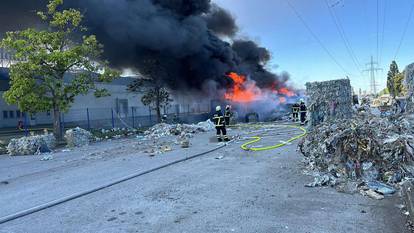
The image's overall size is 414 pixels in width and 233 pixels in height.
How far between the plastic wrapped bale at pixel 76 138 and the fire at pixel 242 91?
1340 centimetres

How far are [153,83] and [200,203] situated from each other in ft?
63.4

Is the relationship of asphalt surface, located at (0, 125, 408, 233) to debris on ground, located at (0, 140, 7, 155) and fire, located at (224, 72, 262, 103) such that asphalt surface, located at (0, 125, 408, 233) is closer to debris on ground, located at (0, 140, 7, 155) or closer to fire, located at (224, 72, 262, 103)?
debris on ground, located at (0, 140, 7, 155)

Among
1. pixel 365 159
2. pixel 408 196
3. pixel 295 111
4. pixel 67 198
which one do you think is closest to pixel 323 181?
pixel 365 159

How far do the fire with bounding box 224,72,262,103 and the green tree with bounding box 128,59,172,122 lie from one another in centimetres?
543

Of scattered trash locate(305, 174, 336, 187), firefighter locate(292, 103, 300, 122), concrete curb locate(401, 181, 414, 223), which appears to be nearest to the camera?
concrete curb locate(401, 181, 414, 223)

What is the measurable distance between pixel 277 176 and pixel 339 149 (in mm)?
1262

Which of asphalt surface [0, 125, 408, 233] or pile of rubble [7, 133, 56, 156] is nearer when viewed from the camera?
asphalt surface [0, 125, 408, 233]

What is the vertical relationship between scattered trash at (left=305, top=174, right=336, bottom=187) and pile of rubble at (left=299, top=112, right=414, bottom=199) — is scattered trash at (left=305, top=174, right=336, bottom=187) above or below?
below

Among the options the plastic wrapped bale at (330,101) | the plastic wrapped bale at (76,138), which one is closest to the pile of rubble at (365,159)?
the plastic wrapped bale at (330,101)

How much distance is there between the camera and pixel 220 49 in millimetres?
25391

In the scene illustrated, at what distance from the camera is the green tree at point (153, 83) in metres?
22.1

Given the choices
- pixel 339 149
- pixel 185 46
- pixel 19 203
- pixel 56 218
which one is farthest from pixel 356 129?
pixel 185 46

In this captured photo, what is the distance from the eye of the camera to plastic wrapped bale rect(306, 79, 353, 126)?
9.33 m

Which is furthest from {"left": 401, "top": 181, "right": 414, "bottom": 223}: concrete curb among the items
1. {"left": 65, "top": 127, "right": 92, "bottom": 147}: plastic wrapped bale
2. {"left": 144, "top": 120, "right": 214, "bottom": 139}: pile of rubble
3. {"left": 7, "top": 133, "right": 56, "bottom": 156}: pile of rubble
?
{"left": 65, "top": 127, "right": 92, "bottom": 147}: plastic wrapped bale
